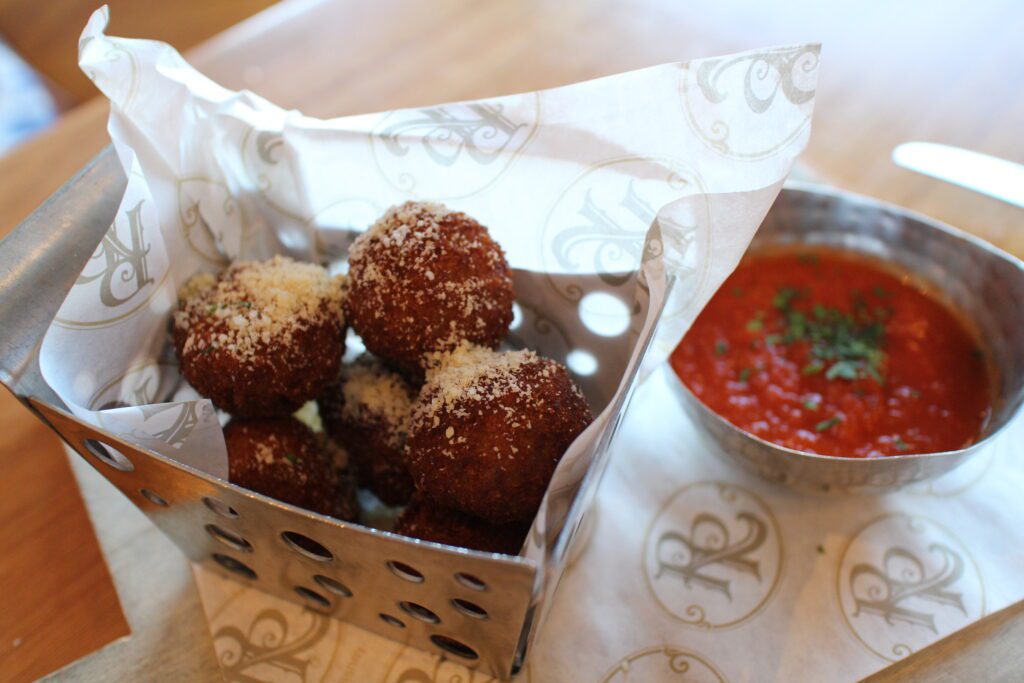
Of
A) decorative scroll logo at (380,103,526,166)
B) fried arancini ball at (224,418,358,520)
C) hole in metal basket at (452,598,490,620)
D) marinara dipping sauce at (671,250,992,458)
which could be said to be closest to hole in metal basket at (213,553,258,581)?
fried arancini ball at (224,418,358,520)

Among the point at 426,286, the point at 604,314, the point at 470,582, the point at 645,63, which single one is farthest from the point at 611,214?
the point at 645,63

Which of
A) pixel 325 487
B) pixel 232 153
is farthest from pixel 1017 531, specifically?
pixel 232 153

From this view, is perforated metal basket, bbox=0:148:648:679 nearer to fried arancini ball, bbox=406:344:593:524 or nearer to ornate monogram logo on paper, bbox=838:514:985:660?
A: fried arancini ball, bbox=406:344:593:524

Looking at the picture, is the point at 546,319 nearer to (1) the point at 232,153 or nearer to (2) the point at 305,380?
(2) the point at 305,380

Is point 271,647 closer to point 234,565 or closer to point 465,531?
point 234,565

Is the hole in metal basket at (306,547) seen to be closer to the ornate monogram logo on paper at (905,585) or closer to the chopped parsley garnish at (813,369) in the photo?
the ornate monogram logo on paper at (905,585)

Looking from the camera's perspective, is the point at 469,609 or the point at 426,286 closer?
the point at 469,609
